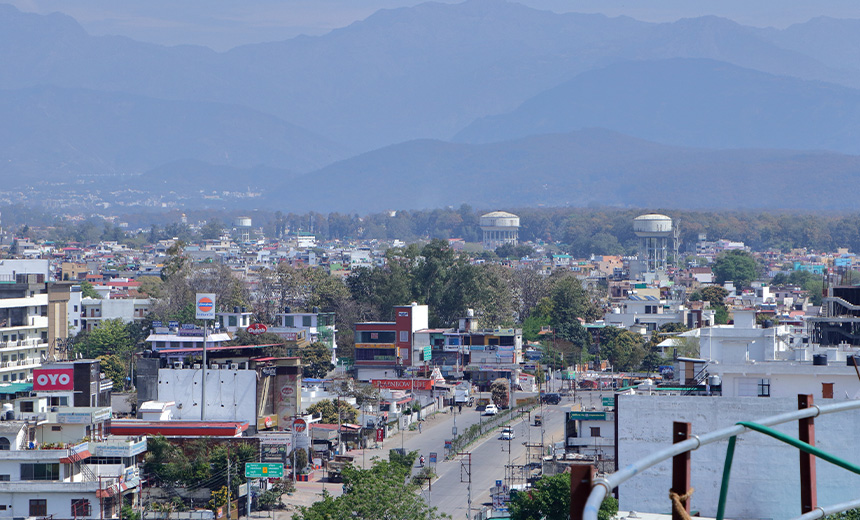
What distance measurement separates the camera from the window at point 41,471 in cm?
2912

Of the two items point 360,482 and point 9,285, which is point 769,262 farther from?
point 360,482

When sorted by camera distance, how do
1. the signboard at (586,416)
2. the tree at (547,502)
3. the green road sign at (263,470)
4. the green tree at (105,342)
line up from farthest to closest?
the green tree at (105,342) < the signboard at (586,416) < the green road sign at (263,470) < the tree at (547,502)

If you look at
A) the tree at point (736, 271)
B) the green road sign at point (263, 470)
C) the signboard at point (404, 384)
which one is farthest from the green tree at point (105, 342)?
the tree at point (736, 271)

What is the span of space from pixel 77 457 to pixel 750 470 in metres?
16.2

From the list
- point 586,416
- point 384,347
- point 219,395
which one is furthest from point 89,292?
point 586,416

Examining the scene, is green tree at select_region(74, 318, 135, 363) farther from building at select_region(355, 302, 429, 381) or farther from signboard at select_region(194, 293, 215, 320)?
signboard at select_region(194, 293, 215, 320)

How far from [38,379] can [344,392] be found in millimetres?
15749

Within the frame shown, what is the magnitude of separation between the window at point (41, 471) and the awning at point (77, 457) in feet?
0.61

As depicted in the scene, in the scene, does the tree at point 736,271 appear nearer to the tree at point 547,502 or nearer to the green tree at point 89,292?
the green tree at point 89,292

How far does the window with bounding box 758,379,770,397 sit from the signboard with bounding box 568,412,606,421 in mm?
7569

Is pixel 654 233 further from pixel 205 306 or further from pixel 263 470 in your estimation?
pixel 263 470

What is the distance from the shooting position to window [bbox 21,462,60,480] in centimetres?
2912

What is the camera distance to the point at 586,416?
113ft

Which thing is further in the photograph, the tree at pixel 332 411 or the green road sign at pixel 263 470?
the tree at pixel 332 411
